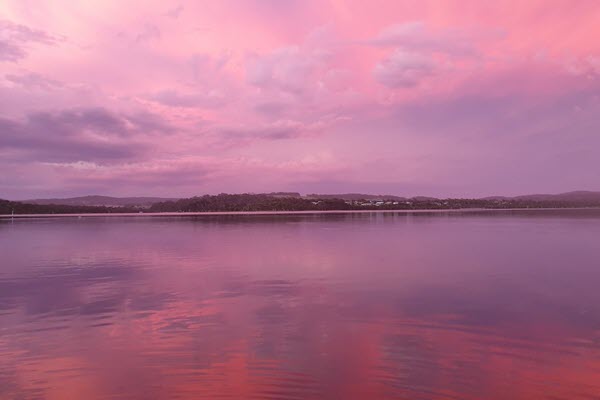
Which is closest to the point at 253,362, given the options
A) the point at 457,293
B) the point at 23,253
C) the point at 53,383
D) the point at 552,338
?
the point at 53,383

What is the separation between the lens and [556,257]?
1291 inches

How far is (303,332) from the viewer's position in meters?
13.7

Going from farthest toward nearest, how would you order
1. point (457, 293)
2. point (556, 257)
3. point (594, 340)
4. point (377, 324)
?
point (556, 257) < point (457, 293) < point (377, 324) < point (594, 340)

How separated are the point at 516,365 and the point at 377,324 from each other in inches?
183

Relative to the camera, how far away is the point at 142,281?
2356 cm

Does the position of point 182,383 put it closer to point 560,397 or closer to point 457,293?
point 560,397

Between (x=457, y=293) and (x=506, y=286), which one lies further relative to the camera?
(x=506, y=286)

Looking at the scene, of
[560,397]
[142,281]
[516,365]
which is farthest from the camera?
[142,281]

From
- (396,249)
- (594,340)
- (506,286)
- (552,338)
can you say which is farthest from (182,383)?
(396,249)

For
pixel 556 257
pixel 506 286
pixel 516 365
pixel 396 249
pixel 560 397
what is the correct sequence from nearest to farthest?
1. pixel 560 397
2. pixel 516 365
3. pixel 506 286
4. pixel 556 257
5. pixel 396 249

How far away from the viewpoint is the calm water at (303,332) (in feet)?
31.8

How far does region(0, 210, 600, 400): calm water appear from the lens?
9.70 meters

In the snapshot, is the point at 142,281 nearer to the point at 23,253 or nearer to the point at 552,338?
the point at 552,338

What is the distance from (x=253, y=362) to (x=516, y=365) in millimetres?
6436
